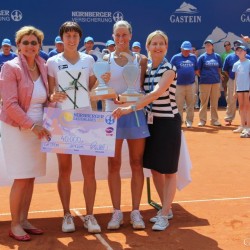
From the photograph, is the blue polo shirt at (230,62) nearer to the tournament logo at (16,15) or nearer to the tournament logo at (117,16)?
the tournament logo at (117,16)

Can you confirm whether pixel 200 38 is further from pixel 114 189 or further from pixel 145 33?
pixel 114 189

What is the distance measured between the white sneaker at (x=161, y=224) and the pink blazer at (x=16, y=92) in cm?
164

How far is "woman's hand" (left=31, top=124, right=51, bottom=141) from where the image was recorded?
15.5 feet

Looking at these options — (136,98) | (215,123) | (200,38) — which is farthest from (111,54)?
(200,38)

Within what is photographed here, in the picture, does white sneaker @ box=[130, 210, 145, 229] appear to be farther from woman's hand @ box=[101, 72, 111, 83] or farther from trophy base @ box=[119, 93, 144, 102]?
woman's hand @ box=[101, 72, 111, 83]

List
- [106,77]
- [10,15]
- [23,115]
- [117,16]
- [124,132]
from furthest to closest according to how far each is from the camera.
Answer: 1. [117,16]
2. [10,15]
3. [124,132]
4. [106,77]
5. [23,115]

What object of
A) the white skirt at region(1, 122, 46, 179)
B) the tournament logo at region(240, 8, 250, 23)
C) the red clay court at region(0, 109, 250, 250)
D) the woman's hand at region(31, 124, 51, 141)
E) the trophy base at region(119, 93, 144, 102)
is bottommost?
the red clay court at region(0, 109, 250, 250)

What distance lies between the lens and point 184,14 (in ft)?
63.4

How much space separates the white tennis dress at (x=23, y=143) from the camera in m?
4.85

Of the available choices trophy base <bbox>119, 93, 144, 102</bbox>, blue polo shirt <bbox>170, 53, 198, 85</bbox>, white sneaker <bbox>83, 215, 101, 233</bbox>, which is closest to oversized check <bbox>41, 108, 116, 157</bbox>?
trophy base <bbox>119, 93, 144, 102</bbox>

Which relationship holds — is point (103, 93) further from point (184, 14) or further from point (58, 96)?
point (184, 14)

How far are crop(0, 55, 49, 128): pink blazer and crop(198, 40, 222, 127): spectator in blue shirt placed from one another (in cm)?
950

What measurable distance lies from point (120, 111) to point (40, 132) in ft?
→ 2.47

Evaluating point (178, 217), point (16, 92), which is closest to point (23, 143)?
point (16, 92)
